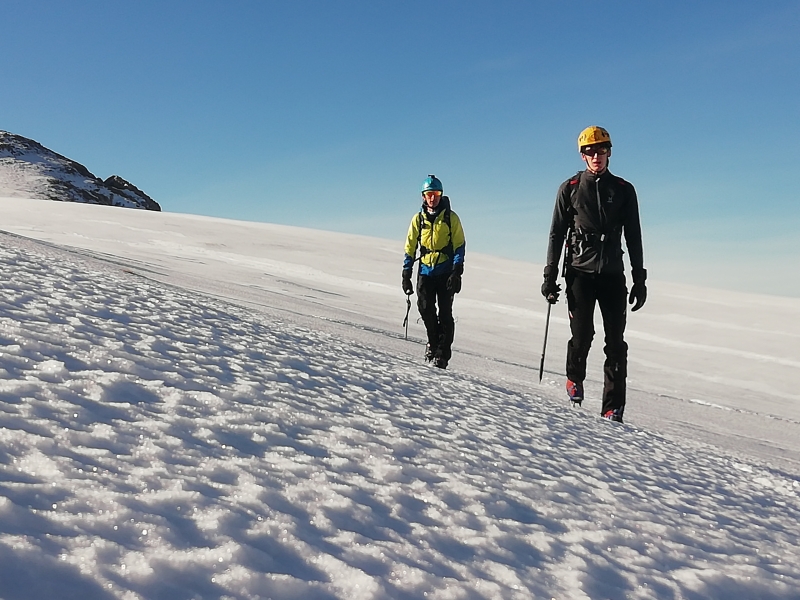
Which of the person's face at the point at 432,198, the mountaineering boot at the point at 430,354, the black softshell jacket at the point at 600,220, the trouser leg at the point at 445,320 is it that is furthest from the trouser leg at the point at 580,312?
the person's face at the point at 432,198

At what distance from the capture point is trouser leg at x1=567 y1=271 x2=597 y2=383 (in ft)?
15.0

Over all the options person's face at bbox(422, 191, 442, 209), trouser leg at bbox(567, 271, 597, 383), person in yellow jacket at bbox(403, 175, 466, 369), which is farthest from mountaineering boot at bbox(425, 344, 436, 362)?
trouser leg at bbox(567, 271, 597, 383)

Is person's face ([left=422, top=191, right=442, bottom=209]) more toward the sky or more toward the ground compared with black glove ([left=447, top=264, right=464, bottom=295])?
more toward the sky

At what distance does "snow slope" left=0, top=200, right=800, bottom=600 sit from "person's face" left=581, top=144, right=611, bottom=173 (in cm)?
198

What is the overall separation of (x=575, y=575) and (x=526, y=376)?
4.93 metres

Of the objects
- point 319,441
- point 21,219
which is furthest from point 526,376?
point 21,219

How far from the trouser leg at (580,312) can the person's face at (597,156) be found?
32.8 inches

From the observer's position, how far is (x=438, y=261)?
19.6ft

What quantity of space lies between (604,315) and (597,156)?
48.9 inches

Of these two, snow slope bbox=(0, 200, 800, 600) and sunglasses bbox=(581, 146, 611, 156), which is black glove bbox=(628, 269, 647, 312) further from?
snow slope bbox=(0, 200, 800, 600)

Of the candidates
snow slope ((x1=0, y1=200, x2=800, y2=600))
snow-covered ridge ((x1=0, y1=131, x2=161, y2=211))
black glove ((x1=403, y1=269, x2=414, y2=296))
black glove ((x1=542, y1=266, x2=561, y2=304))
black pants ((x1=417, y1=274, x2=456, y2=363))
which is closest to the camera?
snow slope ((x1=0, y1=200, x2=800, y2=600))

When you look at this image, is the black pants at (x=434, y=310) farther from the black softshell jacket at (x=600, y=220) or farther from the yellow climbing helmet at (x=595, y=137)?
the yellow climbing helmet at (x=595, y=137)

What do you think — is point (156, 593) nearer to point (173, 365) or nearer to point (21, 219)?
point (173, 365)

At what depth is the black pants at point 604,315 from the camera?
446cm
